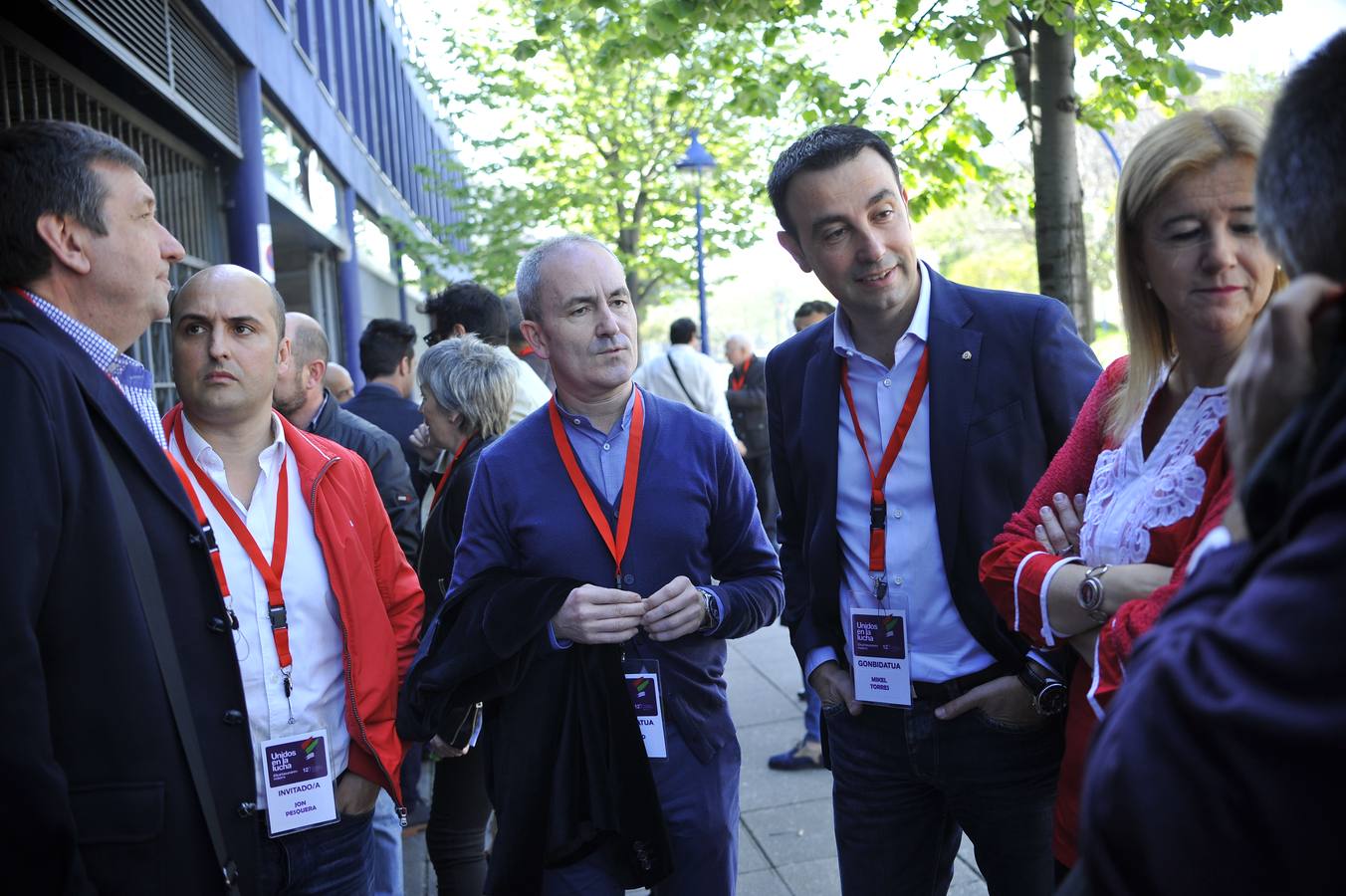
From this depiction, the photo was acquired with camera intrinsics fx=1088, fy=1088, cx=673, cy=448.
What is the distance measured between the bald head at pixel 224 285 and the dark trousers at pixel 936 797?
1853mm

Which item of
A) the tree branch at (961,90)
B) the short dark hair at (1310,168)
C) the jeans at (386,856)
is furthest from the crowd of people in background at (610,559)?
the tree branch at (961,90)

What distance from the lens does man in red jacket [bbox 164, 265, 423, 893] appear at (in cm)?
259

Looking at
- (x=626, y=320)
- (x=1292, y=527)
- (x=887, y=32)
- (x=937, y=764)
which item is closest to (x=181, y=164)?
(x=887, y=32)

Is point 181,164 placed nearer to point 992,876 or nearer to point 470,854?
point 470,854

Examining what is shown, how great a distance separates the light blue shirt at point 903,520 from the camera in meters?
2.52

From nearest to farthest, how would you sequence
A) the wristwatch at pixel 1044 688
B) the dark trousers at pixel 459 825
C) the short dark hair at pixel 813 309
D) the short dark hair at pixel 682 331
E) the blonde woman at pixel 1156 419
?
the blonde woman at pixel 1156 419 → the wristwatch at pixel 1044 688 → the dark trousers at pixel 459 825 → the short dark hair at pixel 813 309 → the short dark hair at pixel 682 331

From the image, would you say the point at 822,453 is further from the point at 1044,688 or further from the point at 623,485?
the point at 1044,688

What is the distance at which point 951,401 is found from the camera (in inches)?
98.6

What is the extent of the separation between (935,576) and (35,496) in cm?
185

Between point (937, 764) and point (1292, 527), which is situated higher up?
point (1292, 527)

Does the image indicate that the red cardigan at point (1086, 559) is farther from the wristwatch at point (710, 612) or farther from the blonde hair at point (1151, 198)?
the wristwatch at point (710, 612)

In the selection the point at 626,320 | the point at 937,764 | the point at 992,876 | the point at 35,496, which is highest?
the point at 626,320

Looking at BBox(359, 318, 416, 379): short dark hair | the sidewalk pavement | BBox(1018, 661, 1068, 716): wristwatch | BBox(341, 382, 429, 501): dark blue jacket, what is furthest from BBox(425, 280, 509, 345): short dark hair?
BBox(1018, 661, 1068, 716): wristwatch

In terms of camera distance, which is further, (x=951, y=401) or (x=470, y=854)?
(x=470, y=854)
